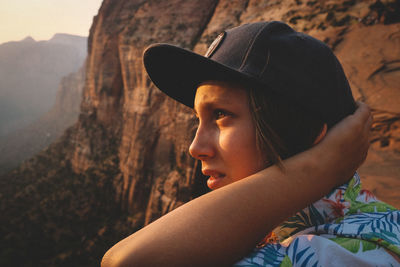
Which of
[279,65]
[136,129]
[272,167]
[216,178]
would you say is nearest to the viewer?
[272,167]

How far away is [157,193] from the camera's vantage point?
48.1 ft

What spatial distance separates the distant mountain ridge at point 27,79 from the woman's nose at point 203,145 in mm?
131396

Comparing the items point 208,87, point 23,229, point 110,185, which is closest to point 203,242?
point 208,87

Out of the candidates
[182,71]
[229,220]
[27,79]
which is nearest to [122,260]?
[229,220]

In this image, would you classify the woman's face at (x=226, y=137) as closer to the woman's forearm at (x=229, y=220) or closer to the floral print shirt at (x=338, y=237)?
the woman's forearm at (x=229, y=220)

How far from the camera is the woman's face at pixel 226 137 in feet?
3.77

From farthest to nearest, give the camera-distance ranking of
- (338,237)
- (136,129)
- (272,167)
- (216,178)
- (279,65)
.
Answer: (136,129)
(216,178)
(279,65)
(272,167)
(338,237)

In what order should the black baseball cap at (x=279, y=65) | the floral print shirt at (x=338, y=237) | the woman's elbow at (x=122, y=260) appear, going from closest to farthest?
the woman's elbow at (x=122, y=260) < the floral print shirt at (x=338, y=237) < the black baseball cap at (x=279, y=65)

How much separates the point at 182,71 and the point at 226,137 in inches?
23.7

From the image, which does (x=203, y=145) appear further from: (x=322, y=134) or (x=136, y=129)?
(x=136, y=129)

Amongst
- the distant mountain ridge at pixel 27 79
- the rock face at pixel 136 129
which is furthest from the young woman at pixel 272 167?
the distant mountain ridge at pixel 27 79

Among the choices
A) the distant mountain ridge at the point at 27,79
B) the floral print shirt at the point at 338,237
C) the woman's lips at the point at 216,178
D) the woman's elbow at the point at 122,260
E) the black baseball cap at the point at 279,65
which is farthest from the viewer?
the distant mountain ridge at the point at 27,79

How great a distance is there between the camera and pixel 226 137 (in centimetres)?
118

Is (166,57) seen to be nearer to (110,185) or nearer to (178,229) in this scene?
(178,229)
